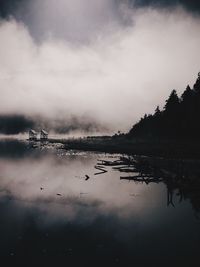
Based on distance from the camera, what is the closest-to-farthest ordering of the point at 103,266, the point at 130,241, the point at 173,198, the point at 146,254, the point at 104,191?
the point at 103,266 < the point at 146,254 < the point at 130,241 < the point at 173,198 < the point at 104,191

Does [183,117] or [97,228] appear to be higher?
[183,117]

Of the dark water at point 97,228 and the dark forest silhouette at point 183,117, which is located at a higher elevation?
the dark forest silhouette at point 183,117

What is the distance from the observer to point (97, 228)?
1912 cm

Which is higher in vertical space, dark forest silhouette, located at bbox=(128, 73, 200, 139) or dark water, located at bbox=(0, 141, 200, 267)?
dark forest silhouette, located at bbox=(128, 73, 200, 139)

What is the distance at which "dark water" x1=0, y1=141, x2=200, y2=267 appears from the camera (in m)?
14.6

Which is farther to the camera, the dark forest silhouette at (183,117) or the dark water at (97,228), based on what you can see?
the dark forest silhouette at (183,117)

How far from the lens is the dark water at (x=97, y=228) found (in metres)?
14.6

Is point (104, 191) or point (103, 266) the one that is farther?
point (104, 191)

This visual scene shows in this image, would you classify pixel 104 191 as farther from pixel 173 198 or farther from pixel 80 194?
pixel 173 198

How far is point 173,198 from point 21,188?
59.6 ft

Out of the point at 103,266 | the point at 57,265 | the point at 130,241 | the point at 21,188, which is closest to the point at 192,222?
the point at 130,241

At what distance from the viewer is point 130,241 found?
16.9 meters

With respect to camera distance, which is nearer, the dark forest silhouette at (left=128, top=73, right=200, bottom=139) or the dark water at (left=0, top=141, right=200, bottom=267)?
the dark water at (left=0, top=141, right=200, bottom=267)

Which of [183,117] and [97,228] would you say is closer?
[97,228]
